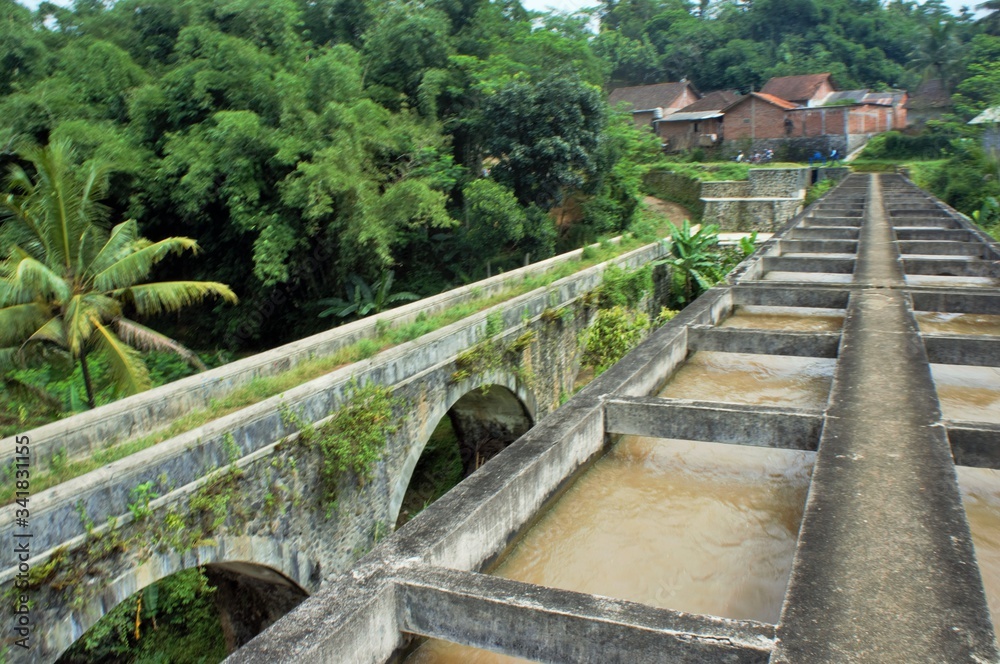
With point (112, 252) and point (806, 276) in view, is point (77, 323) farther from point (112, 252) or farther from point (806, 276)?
point (806, 276)

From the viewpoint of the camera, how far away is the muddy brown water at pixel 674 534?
329 cm

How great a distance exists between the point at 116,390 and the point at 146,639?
12.7 ft

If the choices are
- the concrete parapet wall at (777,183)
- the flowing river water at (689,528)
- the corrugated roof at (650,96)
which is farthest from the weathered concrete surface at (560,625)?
the corrugated roof at (650,96)

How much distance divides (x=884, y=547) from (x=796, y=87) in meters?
39.0

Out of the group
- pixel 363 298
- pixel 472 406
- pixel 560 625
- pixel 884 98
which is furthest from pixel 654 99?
pixel 560 625

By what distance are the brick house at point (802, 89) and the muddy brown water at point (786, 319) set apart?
31800mm

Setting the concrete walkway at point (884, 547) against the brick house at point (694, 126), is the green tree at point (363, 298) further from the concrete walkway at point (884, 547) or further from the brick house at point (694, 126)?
the brick house at point (694, 126)

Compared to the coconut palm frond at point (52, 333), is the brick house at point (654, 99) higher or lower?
higher

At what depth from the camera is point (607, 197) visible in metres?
20.1

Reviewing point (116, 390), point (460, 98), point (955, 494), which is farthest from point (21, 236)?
point (955, 494)

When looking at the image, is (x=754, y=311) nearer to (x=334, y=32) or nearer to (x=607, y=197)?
(x=607, y=197)

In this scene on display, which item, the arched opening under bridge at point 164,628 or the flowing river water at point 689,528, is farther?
the arched opening under bridge at point 164,628

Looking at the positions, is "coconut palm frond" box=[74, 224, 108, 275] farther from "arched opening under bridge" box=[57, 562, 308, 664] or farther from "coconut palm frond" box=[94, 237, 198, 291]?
"arched opening under bridge" box=[57, 562, 308, 664]

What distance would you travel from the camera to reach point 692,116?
34.7 meters
